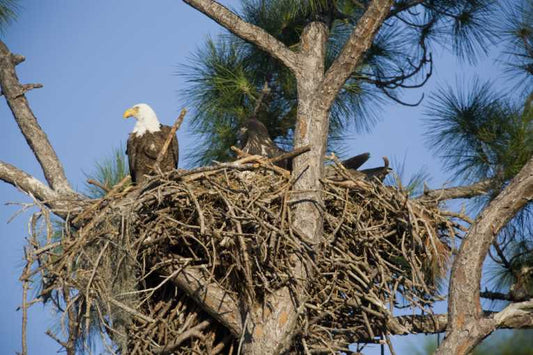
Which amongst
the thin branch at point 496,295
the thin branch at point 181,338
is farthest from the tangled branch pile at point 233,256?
the thin branch at point 496,295

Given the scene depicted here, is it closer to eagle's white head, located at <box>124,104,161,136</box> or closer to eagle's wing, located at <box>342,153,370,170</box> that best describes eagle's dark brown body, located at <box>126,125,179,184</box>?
eagle's white head, located at <box>124,104,161,136</box>

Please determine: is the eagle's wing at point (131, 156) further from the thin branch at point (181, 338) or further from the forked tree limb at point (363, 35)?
the forked tree limb at point (363, 35)

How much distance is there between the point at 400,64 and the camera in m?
7.39

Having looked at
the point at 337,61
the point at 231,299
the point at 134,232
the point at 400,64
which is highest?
the point at 400,64

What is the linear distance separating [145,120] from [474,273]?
306cm

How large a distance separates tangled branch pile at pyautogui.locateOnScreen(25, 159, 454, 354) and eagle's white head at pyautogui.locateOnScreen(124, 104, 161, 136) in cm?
132

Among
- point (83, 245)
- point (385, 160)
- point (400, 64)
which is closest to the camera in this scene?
point (83, 245)

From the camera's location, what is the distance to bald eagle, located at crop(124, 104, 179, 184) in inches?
274

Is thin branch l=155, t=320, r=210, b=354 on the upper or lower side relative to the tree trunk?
lower

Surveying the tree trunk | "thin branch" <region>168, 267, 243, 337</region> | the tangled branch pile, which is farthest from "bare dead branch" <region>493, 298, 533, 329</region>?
"thin branch" <region>168, 267, 243, 337</region>

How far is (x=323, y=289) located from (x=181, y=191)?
1043 millimetres

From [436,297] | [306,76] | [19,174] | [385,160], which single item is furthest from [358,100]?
[19,174]

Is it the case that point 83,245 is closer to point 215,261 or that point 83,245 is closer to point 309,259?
point 215,261

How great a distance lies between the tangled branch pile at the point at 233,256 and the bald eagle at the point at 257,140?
3.31 feet
